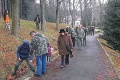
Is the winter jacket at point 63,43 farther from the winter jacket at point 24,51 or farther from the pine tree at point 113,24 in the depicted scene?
the pine tree at point 113,24

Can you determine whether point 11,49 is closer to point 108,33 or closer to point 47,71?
point 47,71

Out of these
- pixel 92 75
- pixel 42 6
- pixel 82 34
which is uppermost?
pixel 42 6

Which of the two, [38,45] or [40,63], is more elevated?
[38,45]

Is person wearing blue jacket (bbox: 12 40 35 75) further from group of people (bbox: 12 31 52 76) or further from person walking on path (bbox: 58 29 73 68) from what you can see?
person walking on path (bbox: 58 29 73 68)

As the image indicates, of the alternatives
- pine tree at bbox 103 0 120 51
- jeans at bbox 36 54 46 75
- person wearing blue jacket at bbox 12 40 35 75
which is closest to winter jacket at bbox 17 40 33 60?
person wearing blue jacket at bbox 12 40 35 75

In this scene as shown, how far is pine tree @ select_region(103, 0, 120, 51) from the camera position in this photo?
23.4 m

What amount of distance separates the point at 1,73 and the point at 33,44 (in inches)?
65.1

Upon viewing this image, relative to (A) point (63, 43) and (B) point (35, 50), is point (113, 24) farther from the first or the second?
(B) point (35, 50)

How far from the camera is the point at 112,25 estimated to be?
79.1ft

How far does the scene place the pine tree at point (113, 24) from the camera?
76.8 feet

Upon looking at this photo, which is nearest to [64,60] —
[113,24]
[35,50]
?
[35,50]

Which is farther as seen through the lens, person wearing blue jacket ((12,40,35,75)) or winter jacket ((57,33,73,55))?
winter jacket ((57,33,73,55))

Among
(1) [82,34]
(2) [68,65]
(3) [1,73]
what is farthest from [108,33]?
(3) [1,73]

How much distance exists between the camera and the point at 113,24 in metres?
24.0
